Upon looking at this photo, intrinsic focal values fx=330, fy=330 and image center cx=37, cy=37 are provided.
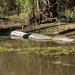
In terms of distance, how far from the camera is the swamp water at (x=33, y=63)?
37.1 feet

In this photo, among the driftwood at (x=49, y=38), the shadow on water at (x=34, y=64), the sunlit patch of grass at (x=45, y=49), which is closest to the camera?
the shadow on water at (x=34, y=64)

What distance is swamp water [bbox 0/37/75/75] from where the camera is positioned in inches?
445

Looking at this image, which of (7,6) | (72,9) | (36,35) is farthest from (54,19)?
(7,6)

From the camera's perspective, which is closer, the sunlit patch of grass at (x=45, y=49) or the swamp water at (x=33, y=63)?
the swamp water at (x=33, y=63)

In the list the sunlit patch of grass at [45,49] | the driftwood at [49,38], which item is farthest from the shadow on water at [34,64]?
the driftwood at [49,38]

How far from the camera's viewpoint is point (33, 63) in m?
12.8

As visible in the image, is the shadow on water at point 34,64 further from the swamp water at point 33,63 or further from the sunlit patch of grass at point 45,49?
the sunlit patch of grass at point 45,49

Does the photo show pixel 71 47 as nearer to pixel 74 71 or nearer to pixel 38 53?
pixel 38 53

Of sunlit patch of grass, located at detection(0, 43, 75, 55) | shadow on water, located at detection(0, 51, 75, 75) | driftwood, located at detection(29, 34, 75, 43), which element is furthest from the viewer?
driftwood, located at detection(29, 34, 75, 43)

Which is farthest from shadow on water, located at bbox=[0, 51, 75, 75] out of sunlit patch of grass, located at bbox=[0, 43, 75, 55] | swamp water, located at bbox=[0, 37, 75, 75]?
sunlit patch of grass, located at bbox=[0, 43, 75, 55]

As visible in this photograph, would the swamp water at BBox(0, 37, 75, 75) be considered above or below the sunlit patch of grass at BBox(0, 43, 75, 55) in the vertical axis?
above

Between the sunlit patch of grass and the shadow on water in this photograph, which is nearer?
the shadow on water

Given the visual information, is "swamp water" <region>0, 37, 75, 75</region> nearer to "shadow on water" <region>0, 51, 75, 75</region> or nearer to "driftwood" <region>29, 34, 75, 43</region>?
"shadow on water" <region>0, 51, 75, 75</region>

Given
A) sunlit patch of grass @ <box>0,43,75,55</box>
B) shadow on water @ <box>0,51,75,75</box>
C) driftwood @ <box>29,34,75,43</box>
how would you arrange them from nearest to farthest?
shadow on water @ <box>0,51,75,75</box> < sunlit patch of grass @ <box>0,43,75,55</box> < driftwood @ <box>29,34,75,43</box>
